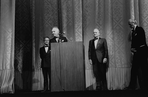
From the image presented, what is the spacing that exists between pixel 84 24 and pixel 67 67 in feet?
6.37

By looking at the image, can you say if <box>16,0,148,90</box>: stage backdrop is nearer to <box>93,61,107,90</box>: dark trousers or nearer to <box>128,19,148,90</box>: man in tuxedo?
<box>93,61,107,90</box>: dark trousers

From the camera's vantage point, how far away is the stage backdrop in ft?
19.3

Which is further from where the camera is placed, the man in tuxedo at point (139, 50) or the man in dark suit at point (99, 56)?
the man in dark suit at point (99, 56)

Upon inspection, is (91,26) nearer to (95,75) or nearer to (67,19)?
(67,19)

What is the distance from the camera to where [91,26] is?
239 inches

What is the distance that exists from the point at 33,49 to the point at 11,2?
1298 mm

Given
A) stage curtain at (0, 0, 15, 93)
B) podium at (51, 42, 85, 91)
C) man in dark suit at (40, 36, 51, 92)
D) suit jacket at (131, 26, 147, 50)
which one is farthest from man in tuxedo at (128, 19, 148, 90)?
stage curtain at (0, 0, 15, 93)

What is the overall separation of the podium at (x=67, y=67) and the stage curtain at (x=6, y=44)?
107 centimetres

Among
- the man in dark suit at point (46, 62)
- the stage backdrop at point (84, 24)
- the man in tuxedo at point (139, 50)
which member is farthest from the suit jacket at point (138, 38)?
the man in dark suit at point (46, 62)

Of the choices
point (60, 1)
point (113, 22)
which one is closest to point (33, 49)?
point (60, 1)

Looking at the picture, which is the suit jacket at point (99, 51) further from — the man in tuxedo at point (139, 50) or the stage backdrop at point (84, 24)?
the man in tuxedo at point (139, 50)

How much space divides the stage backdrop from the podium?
1438 mm

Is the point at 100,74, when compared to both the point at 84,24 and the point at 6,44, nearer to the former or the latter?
the point at 84,24

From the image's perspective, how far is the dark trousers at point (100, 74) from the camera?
540 centimetres
